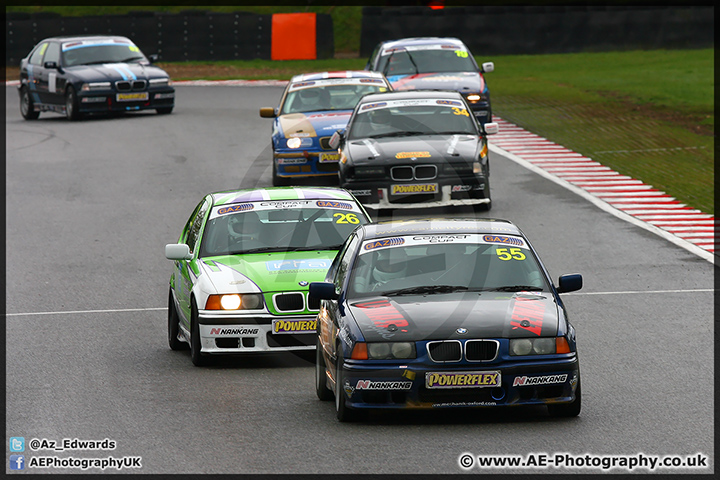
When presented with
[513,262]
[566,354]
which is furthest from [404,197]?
[566,354]

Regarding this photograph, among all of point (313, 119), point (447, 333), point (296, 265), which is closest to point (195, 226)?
point (296, 265)

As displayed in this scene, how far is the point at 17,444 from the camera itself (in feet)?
25.6

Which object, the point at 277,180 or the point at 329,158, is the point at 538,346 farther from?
the point at 277,180

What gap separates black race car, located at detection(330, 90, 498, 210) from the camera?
A: 680 inches

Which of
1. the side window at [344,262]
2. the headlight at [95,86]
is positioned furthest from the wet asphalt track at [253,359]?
the headlight at [95,86]

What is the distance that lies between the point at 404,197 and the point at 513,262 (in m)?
8.37

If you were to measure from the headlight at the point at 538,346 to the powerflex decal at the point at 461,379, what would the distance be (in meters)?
0.22

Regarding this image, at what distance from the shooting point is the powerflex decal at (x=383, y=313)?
814 cm

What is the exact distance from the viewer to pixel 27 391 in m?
9.41

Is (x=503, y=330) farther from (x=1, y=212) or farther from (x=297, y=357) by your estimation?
(x=1, y=212)

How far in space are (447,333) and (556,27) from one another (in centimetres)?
3561

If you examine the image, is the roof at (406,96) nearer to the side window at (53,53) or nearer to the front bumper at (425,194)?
the front bumper at (425,194)

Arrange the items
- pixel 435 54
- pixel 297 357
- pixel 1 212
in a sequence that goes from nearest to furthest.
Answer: pixel 297 357 → pixel 1 212 → pixel 435 54

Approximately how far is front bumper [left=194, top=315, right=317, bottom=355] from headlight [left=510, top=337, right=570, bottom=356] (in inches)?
105
